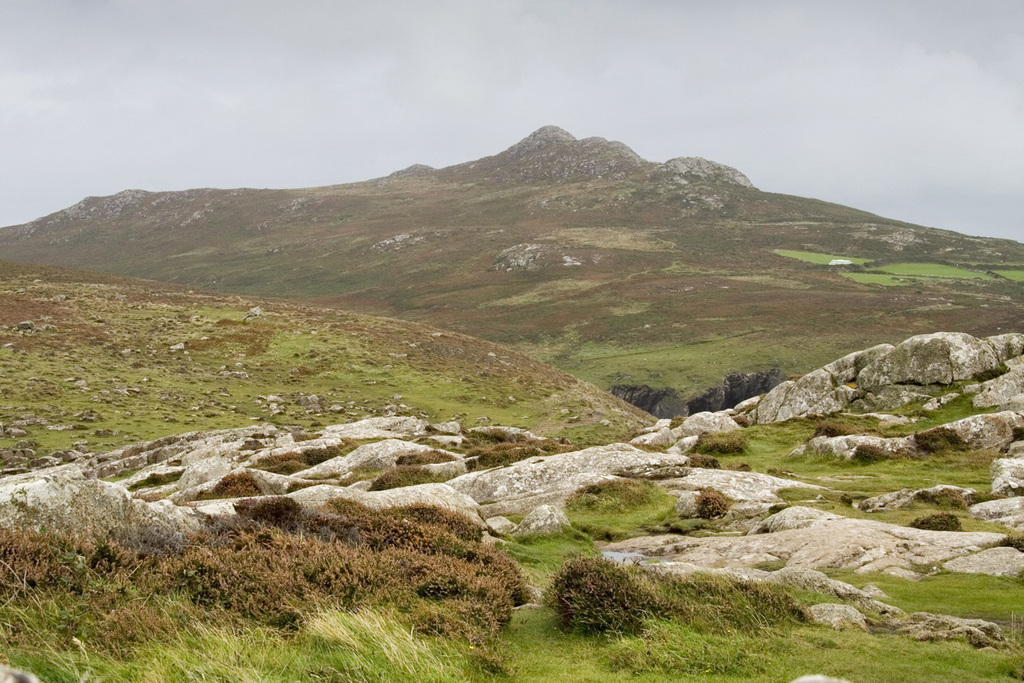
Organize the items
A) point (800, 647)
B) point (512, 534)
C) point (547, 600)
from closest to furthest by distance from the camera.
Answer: point (800, 647) → point (547, 600) → point (512, 534)

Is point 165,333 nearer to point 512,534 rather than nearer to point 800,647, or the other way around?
point 512,534

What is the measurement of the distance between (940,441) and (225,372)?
51146 mm

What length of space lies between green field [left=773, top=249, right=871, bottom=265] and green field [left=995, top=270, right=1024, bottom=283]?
104ft

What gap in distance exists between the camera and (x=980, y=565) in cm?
1434

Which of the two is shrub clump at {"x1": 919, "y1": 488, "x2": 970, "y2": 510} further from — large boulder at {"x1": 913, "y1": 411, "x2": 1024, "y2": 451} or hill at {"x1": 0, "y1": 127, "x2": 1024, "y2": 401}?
hill at {"x1": 0, "y1": 127, "x2": 1024, "y2": 401}

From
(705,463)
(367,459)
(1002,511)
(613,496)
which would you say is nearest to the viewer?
(1002,511)

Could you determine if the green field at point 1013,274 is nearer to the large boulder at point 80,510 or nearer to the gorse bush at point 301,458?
the gorse bush at point 301,458

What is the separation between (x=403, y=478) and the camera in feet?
85.6

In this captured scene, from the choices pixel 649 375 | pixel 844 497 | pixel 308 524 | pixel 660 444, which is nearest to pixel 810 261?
pixel 649 375

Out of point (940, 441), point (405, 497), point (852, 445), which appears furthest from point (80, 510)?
point (940, 441)

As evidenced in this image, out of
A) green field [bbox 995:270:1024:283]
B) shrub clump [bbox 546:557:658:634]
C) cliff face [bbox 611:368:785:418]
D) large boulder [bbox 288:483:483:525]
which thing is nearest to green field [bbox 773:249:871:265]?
green field [bbox 995:270:1024:283]

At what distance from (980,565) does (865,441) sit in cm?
1822

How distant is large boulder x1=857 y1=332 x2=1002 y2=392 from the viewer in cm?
3941

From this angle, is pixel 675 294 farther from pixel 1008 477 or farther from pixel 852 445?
pixel 1008 477
